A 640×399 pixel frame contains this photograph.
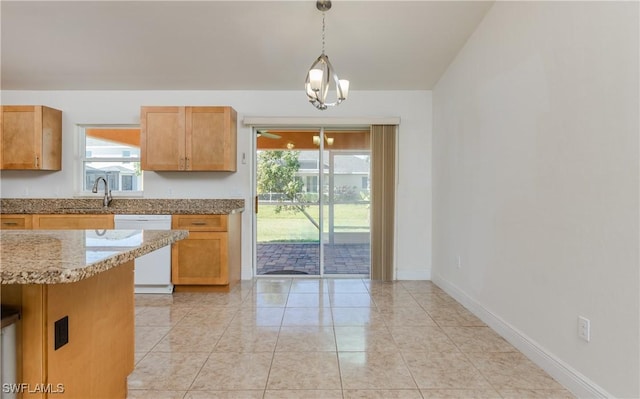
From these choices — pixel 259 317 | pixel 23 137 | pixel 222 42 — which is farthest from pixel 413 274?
pixel 23 137

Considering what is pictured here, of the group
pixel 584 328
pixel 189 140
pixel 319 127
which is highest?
pixel 319 127

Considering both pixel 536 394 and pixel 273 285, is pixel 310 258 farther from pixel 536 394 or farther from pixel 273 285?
pixel 536 394

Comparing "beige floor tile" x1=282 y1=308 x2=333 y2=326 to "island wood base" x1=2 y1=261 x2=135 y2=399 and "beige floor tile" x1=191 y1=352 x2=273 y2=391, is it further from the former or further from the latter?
"island wood base" x1=2 y1=261 x2=135 y2=399

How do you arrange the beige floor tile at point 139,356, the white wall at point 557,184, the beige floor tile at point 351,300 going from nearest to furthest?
the white wall at point 557,184, the beige floor tile at point 139,356, the beige floor tile at point 351,300

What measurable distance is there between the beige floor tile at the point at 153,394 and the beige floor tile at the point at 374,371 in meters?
0.91

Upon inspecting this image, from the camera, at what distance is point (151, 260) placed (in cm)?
378

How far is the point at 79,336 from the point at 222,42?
2.97 metres

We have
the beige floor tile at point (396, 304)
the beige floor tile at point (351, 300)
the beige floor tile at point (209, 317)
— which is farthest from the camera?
the beige floor tile at point (351, 300)

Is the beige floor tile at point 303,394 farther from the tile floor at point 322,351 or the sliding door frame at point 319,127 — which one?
the sliding door frame at point 319,127

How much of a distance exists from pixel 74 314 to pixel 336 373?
1442 millimetres

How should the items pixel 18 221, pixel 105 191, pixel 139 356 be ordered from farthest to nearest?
pixel 105 191, pixel 18 221, pixel 139 356

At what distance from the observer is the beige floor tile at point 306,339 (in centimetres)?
245

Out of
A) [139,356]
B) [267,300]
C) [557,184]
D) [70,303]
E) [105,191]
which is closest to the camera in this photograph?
[70,303]

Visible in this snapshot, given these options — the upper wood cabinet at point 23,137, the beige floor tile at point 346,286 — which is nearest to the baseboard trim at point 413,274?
the beige floor tile at point 346,286
